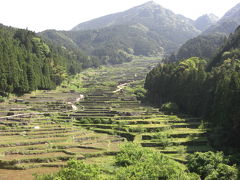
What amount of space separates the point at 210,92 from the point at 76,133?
27.5 metres

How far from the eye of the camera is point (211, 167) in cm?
3025

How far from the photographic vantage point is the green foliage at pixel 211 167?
28.5m

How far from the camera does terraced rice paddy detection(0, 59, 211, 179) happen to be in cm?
3319

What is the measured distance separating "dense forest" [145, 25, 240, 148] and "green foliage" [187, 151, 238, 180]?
9109 millimetres

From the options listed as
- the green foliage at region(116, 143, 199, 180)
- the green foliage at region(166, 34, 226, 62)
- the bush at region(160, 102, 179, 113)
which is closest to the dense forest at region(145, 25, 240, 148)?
the bush at region(160, 102, 179, 113)

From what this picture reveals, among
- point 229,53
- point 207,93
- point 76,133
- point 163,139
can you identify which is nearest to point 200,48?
point 229,53

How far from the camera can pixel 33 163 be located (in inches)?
1252

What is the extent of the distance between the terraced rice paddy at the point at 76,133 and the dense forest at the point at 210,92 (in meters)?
2.98

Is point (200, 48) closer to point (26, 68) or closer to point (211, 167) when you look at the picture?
point (26, 68)

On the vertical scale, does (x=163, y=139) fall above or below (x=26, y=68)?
below

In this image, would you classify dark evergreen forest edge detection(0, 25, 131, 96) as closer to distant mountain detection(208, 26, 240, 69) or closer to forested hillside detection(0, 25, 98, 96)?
forested hillside detection(0, 25, 98, 96)

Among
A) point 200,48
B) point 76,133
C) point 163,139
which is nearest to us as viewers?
point 163,139

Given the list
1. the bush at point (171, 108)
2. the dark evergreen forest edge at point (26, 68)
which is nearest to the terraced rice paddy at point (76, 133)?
the bush at point (171, 108)

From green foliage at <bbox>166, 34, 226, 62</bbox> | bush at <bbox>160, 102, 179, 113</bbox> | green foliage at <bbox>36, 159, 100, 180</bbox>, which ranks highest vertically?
green foliage at <bbox>166, 34, 226, 62</bbox>
